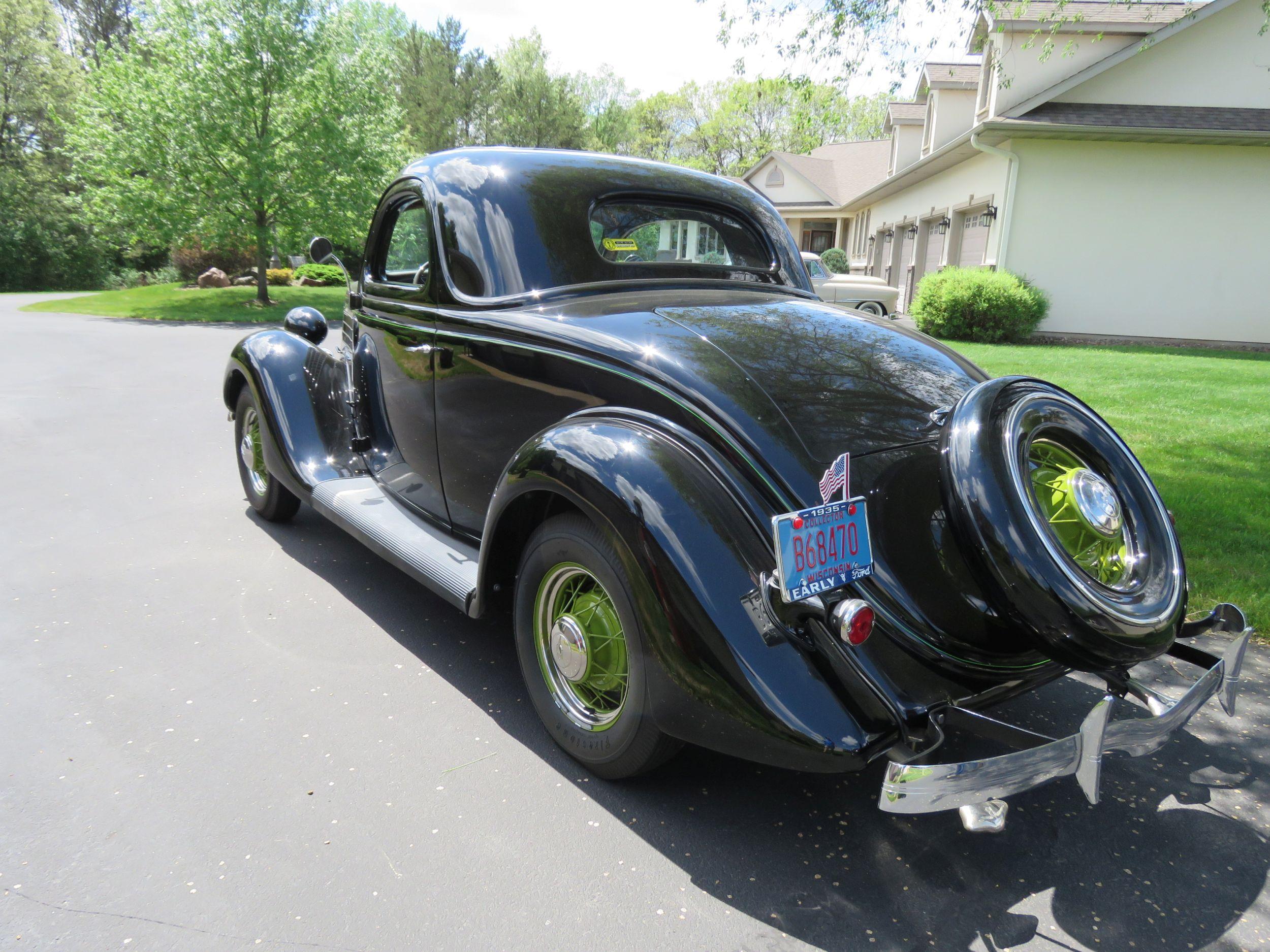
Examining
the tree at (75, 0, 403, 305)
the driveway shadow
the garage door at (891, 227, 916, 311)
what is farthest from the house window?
the driveway shadow

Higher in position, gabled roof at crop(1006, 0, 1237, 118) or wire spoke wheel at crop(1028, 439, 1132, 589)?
gabled roof at crop(1006, 0, 1237, 118)

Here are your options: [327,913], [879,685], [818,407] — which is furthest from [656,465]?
[327,913]

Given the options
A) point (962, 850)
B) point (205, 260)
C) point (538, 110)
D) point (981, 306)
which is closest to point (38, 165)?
point (205, 260)

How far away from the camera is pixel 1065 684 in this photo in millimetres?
3436

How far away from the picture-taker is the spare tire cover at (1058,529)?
7.21 feet

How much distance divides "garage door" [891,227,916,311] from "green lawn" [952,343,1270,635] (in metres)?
9.19

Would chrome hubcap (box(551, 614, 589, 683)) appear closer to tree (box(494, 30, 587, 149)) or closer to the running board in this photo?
the running board

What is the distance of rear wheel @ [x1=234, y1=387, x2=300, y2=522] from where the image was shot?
487 centimetres

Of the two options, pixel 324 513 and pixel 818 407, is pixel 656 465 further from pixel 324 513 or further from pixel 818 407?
pixel 324 513

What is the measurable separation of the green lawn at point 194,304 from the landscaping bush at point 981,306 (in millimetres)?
12063

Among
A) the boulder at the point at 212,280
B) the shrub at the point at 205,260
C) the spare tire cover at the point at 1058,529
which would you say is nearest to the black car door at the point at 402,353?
the spare tire cover at the point at 1058,529

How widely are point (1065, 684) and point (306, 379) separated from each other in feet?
12.7

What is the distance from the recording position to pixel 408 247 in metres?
4.16

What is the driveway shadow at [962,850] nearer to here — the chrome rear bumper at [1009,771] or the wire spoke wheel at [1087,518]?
the chrome rear bumper at [1009,771]
